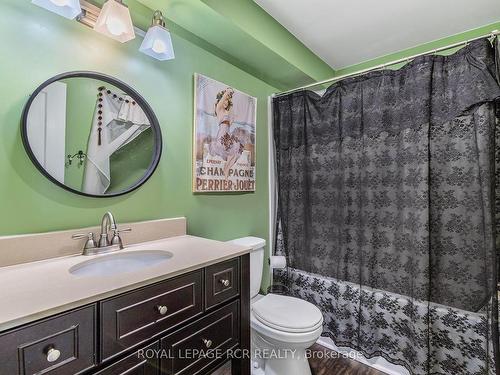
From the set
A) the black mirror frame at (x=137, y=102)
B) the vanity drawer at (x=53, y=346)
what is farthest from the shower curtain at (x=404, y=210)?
the vanity drawer at (x=53, y=346)

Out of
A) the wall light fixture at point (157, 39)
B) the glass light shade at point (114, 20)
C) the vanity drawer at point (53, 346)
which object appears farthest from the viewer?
the wall light fixture at point (157, 39)

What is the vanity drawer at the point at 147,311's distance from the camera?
0.80 metres

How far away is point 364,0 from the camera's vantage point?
158cm

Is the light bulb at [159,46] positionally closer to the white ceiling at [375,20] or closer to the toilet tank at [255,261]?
the white ceiling at [375,20]

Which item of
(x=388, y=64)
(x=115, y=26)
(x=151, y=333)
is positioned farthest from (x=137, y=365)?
(x=388, y=64)

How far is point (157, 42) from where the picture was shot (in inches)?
53.1

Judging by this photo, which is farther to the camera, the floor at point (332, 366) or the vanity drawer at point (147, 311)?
the floor at point (332, 366)

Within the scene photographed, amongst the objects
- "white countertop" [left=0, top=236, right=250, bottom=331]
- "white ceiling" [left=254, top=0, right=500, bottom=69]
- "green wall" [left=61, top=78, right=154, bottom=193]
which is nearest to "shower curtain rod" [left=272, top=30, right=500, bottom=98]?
"white ceiling" [left=254, top=0, right=500, bottom=69]

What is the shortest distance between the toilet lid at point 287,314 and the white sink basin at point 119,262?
0.76 meters

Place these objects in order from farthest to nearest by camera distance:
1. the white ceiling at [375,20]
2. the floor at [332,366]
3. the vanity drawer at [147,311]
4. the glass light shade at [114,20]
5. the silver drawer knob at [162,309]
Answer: the floor at [332,366], the white ceiling at [375,20], the glass light shade at [114,20], the silver drawer knob at [162,309], the vanity drawer at [147,311]

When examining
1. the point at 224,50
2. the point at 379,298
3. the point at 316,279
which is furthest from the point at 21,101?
the point at 379,298

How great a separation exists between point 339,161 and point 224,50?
3.86 ft

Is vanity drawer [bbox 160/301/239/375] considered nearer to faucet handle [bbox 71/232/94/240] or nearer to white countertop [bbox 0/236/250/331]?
white countertop [bbox 0/236/250/331]

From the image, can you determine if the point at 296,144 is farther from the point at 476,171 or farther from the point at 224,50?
the point at 476,171
